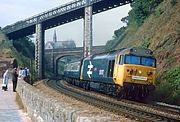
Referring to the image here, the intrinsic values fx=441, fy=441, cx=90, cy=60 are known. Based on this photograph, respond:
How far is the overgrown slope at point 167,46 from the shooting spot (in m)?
25.5

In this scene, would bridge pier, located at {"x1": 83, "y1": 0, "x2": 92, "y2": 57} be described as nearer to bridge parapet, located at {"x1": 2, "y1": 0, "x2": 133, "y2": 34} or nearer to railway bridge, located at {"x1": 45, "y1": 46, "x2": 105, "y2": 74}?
bridge parapet, located at {"x1": 2, "y1": 0, "x2": 133, "y2": 34}

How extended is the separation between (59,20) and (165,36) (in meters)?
42.2

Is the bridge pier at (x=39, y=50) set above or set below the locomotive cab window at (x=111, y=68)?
above

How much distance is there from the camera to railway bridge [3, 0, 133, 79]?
67.5m

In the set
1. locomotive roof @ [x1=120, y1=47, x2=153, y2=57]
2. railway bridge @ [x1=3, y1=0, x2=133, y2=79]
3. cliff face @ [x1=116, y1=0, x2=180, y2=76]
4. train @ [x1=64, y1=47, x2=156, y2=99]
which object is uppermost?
railway bridge @ [x1=3, y1=0, x2=133, y2=79]

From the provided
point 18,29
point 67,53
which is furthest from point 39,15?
point 67,53

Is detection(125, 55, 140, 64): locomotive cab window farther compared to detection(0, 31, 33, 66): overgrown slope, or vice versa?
detection(0, 31, 33, 66): overgrown slope

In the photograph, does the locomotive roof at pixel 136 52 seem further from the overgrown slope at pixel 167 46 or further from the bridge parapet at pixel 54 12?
the bridge parapet at pixel 54 12

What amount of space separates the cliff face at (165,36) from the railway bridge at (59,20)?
17.7 meters

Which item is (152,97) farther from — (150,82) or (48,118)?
(48,118)

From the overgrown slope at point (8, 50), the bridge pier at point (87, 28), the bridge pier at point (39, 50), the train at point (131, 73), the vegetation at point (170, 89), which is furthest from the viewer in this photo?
the bridge pier at point (39, 50)

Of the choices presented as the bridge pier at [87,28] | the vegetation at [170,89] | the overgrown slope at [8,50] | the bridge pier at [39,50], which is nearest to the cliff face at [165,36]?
the vegetation at [170,89]

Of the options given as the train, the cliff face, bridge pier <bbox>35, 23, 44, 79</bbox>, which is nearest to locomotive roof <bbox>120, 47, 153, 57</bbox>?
the train

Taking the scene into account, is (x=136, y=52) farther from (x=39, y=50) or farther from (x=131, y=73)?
(x=39, y=50)
